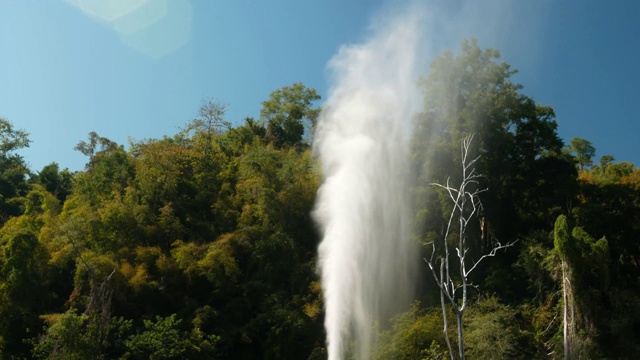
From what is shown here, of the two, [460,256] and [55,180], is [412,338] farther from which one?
[55,180]

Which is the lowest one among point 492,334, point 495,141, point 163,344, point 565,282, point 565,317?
point 163,344

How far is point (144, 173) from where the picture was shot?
24.7 metres

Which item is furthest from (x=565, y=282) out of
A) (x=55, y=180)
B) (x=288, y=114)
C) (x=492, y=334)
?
(x=55, y=180)

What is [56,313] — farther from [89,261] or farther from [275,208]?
[275,208]

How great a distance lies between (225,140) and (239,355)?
53.2 feet

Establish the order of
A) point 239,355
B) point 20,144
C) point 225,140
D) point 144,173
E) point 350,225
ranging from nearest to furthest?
point 350,225, point 239,355, point 144,173, point 225,140, point 20,144

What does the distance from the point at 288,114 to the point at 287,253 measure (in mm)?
15628

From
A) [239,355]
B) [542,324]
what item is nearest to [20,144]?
[239,355]

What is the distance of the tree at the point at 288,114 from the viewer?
34.8m

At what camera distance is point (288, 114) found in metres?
36.4

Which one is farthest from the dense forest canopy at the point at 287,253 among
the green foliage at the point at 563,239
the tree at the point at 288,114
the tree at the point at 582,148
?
the tree at the point at 582,148

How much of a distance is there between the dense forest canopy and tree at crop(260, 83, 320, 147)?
7.10 m

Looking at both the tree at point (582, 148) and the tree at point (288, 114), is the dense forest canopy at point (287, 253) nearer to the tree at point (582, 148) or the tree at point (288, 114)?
the tree at point (288, 114)

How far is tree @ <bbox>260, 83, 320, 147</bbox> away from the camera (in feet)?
A: 114
